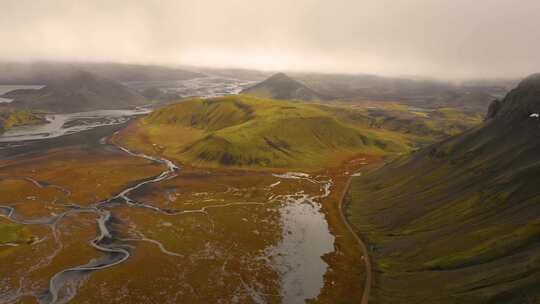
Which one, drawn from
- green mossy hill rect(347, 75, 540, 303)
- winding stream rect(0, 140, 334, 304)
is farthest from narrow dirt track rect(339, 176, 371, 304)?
winding stream rect(0, 140, 334, 304)

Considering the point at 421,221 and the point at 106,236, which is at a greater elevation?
the point at 421,221

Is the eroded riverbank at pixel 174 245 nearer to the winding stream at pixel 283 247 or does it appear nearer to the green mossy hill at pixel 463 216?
the winding stream at pixel 283 247

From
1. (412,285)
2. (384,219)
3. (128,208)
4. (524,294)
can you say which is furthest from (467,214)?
(128,208)

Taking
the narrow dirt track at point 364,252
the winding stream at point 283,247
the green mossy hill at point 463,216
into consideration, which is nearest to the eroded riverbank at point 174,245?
the winding stream at point 283,247

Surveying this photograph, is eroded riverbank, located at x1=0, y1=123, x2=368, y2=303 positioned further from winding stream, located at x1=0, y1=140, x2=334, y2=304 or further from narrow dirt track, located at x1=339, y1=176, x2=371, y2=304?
narrow dirt track, located at x1=339, y1=176, x2=371, y2=304

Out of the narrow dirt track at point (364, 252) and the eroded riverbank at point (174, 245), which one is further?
the eroded riverbank at point (174, 245)

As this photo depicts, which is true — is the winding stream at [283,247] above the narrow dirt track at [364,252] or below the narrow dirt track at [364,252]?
below

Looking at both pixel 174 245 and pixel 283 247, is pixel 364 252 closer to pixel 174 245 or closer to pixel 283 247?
pixel 283 247

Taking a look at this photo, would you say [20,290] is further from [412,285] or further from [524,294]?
[524,294]

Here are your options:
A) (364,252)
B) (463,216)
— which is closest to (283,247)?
(364,252)
